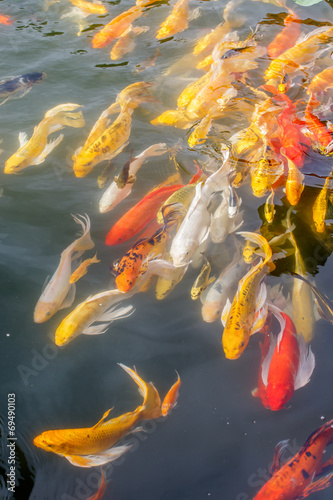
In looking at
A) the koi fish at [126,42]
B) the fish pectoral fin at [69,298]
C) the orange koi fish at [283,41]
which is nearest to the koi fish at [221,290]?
the fish pectoral fin at [69,298]

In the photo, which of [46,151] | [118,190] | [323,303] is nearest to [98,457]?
[323,303]

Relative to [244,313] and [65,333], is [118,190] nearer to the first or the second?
[65,333]

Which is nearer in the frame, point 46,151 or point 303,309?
point 303,309

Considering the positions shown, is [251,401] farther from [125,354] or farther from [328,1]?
[328,1]

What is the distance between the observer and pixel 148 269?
132 inches

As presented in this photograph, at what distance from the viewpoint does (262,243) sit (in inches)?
145

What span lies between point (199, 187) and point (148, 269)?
3.31ft

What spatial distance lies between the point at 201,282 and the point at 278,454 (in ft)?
5.02

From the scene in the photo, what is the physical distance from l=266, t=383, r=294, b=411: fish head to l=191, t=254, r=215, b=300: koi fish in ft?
3.34

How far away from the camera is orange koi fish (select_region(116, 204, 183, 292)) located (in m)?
3.34

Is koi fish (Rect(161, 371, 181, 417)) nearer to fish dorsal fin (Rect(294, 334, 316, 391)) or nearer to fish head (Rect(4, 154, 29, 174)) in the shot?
fish dorsal fin (Rect(294, 334, 316, 391))

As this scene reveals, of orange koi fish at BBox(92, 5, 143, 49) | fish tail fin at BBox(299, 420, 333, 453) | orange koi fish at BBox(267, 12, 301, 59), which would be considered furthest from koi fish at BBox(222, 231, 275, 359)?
orange koi fish at BBox(92, 5, 143, 49)

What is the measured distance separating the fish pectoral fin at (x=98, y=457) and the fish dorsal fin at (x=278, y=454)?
110cm

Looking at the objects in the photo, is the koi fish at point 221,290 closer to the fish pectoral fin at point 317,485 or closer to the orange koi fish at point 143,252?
the orange koi fish at point 143,252
